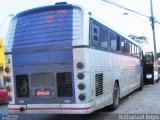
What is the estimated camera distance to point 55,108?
30.9 feet

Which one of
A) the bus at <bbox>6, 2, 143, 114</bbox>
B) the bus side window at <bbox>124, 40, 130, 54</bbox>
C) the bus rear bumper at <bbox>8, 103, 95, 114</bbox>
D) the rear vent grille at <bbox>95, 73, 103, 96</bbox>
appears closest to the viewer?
the bus rear bumper at <bbox>8, 103, 95, 114</bbox>

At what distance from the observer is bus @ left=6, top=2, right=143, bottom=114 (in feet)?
30.6

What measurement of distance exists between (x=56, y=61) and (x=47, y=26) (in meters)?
1.05

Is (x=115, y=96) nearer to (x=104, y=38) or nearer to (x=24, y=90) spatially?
(x=104, y=38)

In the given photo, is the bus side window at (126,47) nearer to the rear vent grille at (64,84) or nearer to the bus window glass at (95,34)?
the bus window glass at (95,34)

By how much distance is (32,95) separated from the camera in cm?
979

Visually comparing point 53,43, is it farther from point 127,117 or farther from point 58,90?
point 127,117

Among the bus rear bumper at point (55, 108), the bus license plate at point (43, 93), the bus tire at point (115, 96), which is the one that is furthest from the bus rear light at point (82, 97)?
the bus tire at point (115, 96)

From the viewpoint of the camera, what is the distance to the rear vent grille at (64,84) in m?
9.41

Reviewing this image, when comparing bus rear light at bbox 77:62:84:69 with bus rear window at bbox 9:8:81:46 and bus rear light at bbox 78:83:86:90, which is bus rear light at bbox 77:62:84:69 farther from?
bus rear window at bbox 9:8:81:46

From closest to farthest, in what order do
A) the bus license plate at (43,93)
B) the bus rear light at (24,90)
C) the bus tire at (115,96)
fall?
1. the bus license plate at (43,93)
2. the bus rear light at (24,90)
3. the bus tire at (115,96)

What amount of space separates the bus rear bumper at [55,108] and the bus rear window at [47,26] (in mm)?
1720

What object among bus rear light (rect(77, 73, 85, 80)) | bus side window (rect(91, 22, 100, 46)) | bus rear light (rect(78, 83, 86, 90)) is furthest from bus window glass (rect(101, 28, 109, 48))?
bus rear light (rect(78, 83, 86, 90))

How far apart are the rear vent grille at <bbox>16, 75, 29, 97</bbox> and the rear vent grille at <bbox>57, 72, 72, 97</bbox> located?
982 millimetres
